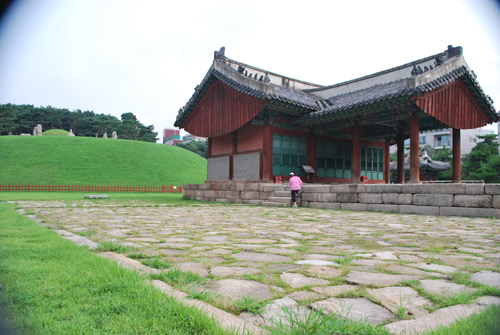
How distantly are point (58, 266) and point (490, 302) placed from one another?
300 centimetres

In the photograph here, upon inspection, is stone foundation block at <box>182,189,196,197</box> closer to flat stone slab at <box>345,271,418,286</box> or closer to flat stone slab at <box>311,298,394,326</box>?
flat stone slab at <box>345,271,418,286</box>

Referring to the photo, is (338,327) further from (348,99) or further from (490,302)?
(348,99)

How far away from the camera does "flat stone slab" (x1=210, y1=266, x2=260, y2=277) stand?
2670mm

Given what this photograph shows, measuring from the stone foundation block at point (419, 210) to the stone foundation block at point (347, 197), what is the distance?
4.98 ft

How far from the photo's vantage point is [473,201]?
8.43 metres

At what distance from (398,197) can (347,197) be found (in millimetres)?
1700

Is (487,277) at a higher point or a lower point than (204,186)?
lower

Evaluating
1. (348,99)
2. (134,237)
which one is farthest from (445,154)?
(134,237)

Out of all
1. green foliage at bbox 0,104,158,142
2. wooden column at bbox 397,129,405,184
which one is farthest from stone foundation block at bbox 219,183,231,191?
green foliage at bbox 0,104,158,142

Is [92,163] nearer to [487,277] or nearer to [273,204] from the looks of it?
[273,204]

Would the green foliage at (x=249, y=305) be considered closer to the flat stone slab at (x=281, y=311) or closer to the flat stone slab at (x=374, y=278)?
the flat stone slab at (x=281, y=311)

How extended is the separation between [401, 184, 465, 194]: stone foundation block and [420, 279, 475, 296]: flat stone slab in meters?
7.36

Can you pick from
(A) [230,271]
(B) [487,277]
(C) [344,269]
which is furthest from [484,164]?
(A) [230,271]

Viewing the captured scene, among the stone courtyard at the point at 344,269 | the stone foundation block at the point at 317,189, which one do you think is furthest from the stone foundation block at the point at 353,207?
the stone courtyard at the point at 344,269
